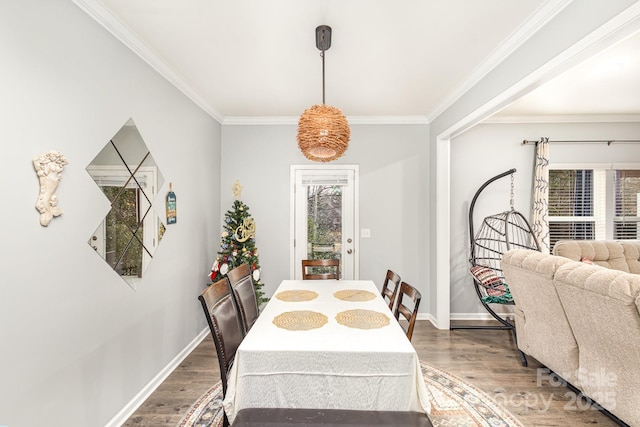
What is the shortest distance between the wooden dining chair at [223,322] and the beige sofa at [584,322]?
2.11 m

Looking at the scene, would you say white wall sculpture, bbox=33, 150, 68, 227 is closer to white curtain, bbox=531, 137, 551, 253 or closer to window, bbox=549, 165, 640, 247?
white curtain, bbox=531, 137, 551, 253

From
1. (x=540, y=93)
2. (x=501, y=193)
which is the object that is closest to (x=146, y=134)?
(x=540, y=93)

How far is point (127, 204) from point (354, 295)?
176 centimetres

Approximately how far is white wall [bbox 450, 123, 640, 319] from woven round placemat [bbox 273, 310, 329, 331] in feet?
8.80

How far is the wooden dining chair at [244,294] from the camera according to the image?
209cm

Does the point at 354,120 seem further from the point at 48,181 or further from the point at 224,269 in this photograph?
the point at 48,181

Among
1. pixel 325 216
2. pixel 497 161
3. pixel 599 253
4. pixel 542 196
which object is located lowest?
pixel 599 253

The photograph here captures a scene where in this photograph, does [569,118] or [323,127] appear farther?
[569,118]

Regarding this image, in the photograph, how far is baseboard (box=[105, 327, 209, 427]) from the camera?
80.0 inches

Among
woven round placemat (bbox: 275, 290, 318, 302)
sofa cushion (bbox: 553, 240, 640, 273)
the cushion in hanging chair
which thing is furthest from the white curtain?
woven round placemat (bbox: 275, 290, 318, 302)

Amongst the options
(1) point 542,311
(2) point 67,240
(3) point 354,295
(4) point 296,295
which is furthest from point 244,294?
(1) point 542,311

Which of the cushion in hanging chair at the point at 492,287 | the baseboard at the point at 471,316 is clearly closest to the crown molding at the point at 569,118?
the cushion in hanging chair at the point at 492,287

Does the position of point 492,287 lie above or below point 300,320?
below

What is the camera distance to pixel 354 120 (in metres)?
3.98
